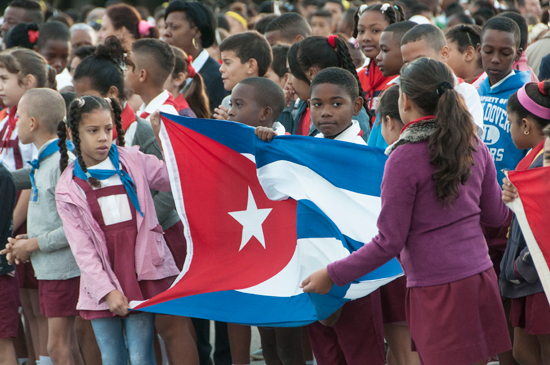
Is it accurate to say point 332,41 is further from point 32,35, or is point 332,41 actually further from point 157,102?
point 32,35

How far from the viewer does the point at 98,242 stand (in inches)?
144

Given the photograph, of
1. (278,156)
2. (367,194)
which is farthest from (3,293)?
(367,194)

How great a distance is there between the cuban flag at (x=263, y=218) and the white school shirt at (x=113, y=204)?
30 centimetres

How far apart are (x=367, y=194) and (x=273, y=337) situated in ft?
4.84

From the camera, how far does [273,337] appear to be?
172 inches

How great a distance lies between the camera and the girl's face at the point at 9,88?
17.2ft

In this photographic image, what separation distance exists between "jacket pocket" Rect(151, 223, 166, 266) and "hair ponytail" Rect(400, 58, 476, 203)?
1755 mm

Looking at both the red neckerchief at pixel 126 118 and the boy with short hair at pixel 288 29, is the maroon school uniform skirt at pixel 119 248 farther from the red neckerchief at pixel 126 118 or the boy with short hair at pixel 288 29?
the boy with short hair at pixel 288 29

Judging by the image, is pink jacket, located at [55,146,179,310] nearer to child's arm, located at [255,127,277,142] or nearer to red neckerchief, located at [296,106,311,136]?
child's arm, located at [255,127,277,142]

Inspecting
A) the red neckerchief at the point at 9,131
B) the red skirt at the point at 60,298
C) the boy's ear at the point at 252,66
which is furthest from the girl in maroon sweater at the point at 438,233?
the red neckerchief at the point at 9,131

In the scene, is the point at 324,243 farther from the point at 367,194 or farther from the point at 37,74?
the point at 37,74

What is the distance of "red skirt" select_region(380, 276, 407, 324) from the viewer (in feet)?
11.9

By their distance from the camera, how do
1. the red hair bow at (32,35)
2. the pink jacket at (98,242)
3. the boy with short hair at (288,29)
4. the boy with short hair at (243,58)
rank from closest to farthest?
the pink jacket at (98,242) < the boy with short hair at (243,58) < the boy with short hair at (288,29) < the red hair bow at (32,35)

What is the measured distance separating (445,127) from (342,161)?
32.4 inches
